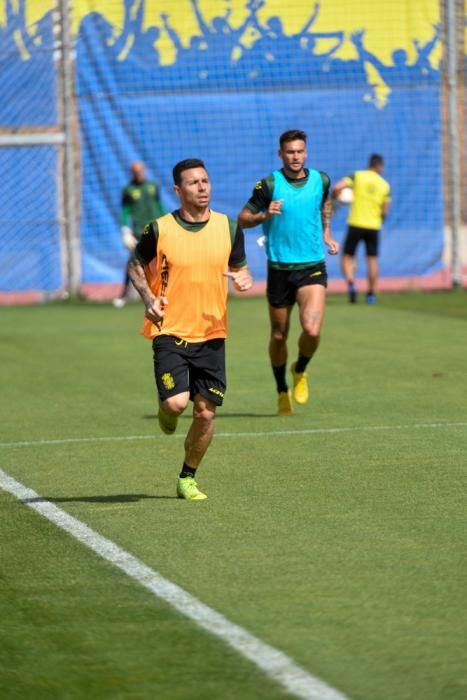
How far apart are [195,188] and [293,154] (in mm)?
4083

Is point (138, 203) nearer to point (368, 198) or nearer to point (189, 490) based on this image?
point (368, 198)

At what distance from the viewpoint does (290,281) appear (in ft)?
43.1

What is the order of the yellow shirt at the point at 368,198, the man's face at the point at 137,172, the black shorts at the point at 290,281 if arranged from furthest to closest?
the yellow shirt at the point at 368,198, the man's face at the point at 137,172, the black shorts at the point at 290,281

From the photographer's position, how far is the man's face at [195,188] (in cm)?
870

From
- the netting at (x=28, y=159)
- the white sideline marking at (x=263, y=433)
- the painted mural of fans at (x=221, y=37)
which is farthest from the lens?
the painted mural of fans at (x=221, y=37)

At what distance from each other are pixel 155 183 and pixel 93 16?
358 centimetres

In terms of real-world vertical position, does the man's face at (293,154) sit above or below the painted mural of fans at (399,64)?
below

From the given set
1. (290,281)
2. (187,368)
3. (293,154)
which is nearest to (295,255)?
(290,281)

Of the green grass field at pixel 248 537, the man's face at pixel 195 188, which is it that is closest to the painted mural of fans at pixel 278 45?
the green grass field at pixel 248 537

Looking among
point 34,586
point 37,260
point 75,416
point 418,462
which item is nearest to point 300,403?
point 75,416

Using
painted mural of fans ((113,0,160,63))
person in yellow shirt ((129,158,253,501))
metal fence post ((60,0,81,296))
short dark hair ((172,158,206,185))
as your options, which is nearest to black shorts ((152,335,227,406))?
person in yellow shirt ((129,158,253,501))

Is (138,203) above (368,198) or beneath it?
above

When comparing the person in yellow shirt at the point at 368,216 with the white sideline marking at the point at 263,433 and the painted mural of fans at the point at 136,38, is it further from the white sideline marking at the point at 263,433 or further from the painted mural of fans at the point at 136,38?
the white sideline marking at the point at 263,433

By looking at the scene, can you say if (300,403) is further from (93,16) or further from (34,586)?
(93,16)
